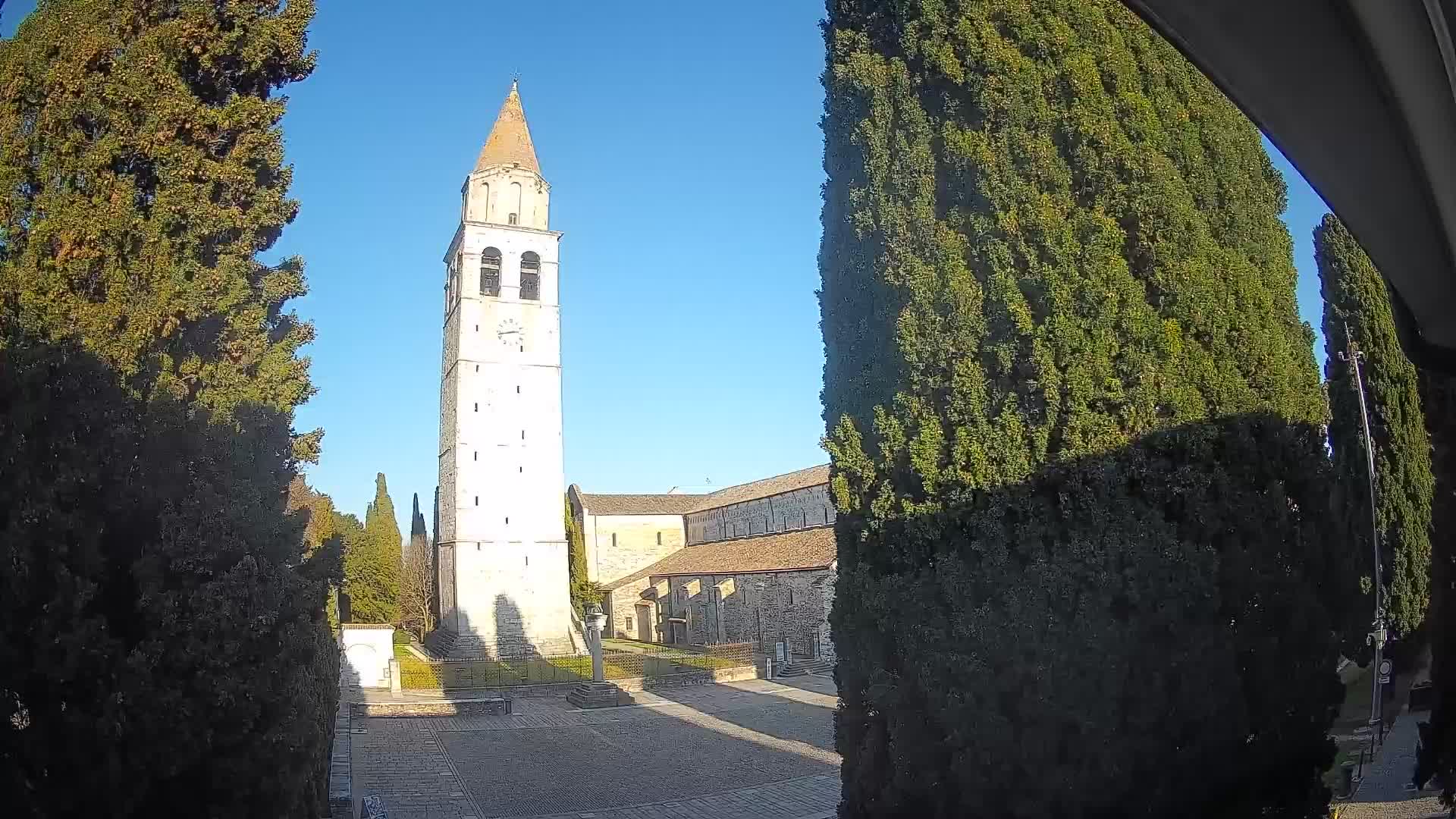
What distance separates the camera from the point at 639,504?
5206 centimetres

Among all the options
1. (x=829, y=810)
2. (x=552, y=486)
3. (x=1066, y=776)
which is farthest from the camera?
(x=552, y=486)

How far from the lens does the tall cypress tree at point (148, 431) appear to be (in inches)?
186

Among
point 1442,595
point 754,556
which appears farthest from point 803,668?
point 1442,595

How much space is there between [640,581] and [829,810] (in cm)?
3599

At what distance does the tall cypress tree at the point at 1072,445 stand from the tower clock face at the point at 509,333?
3011cm

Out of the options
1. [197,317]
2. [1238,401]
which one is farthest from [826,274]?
[197,317]

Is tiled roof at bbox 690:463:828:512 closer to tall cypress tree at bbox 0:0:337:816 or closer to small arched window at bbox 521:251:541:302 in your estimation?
small arched window at bbox 521:251:541:302

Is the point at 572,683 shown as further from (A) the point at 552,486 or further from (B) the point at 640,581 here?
(B) the point at 640,581

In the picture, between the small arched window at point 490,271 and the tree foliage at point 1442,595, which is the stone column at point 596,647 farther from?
the tree foliage at point 1442,595

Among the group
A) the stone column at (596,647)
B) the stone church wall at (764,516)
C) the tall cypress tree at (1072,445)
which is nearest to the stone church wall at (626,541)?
the stone church wall at (764,516)

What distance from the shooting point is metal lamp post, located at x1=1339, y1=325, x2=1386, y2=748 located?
13258mm

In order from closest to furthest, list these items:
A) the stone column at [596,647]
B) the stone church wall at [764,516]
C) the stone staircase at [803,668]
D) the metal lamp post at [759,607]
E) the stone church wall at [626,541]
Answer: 1. the stone column at [596,647]
2. the stone staircase at [803,668]
3. the metal lamp post at [759,607]
4. the stone church wall at [764,516]
5. the stone church wall at [626,541]

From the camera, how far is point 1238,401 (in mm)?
6082

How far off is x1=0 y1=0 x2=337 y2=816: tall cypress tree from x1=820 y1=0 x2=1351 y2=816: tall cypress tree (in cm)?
454
